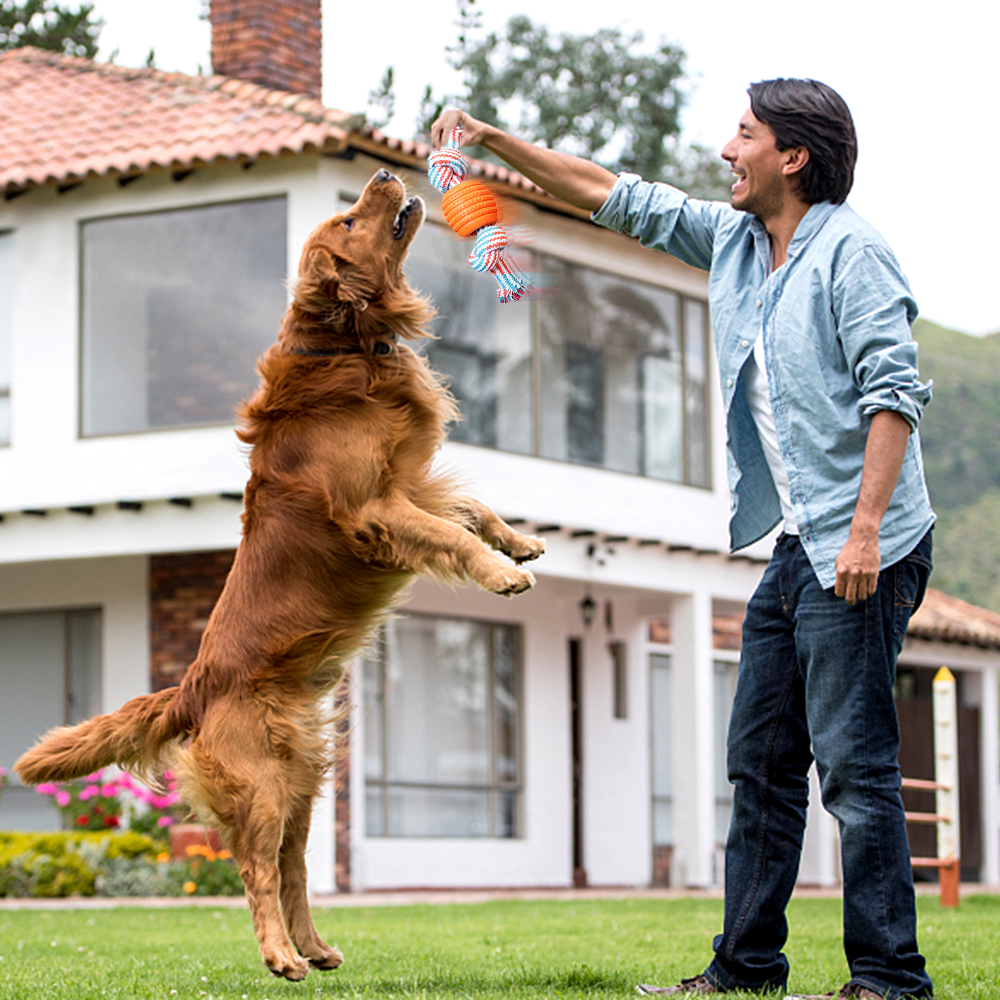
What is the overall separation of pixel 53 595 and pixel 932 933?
10424mm

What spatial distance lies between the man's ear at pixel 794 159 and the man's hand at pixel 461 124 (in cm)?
102

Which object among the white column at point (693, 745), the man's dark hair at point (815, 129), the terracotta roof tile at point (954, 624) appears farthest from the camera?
the terracotta roof tile at point (954, 624)

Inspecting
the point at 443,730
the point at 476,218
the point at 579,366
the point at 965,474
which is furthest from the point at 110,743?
the point at 965,474

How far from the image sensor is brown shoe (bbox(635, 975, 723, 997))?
412 cm

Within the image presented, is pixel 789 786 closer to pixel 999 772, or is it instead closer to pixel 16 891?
pixel 16 891

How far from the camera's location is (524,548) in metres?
4.82

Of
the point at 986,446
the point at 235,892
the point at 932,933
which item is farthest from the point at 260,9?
the point at 986,446

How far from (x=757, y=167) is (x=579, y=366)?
12541 mm

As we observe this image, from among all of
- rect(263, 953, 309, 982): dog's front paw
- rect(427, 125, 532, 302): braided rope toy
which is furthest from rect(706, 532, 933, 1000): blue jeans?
rect(427, 125, 532, 302): braided rope toy

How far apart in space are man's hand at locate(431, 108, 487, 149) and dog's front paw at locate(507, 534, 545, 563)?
1.24 metres

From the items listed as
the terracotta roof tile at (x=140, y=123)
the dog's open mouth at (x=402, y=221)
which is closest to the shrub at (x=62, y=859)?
the terracotta roof tile at (x=140, y=123)

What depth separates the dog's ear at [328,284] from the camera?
4.82m

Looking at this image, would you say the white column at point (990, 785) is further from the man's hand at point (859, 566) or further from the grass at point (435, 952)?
the man's hand at point (859, 566)

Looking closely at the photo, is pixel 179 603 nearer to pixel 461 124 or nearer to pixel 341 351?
pixel 341 351
